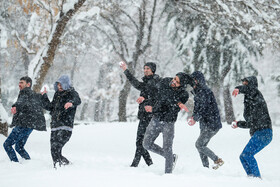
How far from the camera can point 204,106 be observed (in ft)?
20.0

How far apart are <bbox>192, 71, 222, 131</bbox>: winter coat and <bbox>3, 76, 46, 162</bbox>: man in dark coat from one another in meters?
3.03

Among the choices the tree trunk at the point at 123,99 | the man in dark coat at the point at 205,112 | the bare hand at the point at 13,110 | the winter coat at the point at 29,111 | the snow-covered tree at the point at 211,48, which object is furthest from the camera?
the tree trunk at the point at 123,99

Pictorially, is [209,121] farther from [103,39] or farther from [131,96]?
[131,96]

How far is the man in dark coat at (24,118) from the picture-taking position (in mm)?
6598

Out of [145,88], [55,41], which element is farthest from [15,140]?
[55,41]

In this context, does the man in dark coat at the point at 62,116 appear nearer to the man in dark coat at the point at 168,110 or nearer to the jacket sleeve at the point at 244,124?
the man in dark coat at the point at 168,110

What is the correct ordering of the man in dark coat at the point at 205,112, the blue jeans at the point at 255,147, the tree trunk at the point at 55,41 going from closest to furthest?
the blue jeans at the point at 255,147 → the man in dark coat at the point at 205,112 → the tree trunk at the point at 55,41

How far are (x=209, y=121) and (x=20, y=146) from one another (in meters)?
3.80

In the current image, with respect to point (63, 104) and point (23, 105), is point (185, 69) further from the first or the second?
point (63, 104)

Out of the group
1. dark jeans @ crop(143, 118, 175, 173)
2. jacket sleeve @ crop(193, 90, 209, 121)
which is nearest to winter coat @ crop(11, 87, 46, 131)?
dark jeans @ crop(143, 118, 175, 173)

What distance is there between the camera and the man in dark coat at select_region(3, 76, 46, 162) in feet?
21.6

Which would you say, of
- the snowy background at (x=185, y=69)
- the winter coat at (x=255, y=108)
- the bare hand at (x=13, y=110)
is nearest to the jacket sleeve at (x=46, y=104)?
the snowy background at (x=185, y=69)

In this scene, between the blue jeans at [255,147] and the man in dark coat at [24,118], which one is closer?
the blue jeans at [255,147]

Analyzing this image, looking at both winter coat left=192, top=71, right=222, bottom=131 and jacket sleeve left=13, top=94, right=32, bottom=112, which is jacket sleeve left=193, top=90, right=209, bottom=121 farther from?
jacket sleeve left=13, top=94, right=32, bottom=112
